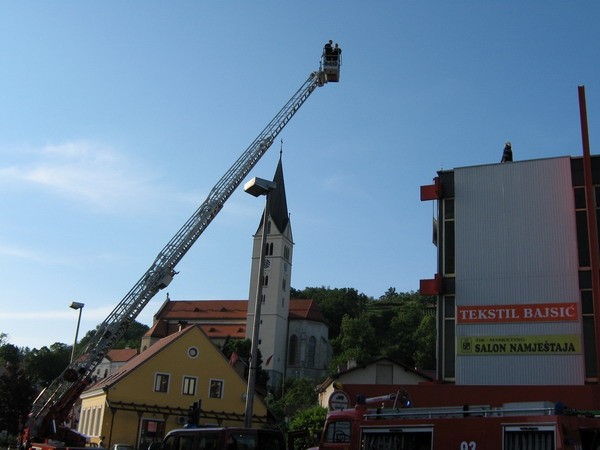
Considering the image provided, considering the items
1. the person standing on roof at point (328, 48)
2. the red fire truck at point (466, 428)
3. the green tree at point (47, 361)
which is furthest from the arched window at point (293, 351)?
the red fire truck at point (466, 428)

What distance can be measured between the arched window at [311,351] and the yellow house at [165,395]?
232 feet

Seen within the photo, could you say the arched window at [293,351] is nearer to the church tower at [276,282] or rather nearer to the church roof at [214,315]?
the church tower at [276,282]

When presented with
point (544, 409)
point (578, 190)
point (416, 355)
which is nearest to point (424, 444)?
point (544, 409)

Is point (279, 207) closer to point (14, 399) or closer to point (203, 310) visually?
point (203, 310)

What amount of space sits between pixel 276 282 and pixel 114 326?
88.3 metres

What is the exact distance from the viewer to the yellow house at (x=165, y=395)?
38.8m

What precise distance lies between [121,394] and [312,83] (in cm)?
2152

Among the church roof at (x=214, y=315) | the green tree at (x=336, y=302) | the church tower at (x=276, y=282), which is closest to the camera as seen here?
the church tower at (x=276, y=282)

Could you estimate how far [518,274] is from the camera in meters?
26.7

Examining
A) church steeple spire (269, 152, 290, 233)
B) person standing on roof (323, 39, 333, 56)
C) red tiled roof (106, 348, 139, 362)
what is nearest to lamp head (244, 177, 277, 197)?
person standing on roof (323, 39, 333, 56)

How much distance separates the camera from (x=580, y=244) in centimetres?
Result: 2608

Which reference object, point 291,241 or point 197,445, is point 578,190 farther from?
point 291,241

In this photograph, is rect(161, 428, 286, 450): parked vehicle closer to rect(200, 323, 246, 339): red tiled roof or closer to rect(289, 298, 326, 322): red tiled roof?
rect(289, 298, 326, 322): red tiled roof

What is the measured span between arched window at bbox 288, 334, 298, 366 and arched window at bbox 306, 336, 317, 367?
2156mm
